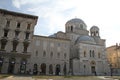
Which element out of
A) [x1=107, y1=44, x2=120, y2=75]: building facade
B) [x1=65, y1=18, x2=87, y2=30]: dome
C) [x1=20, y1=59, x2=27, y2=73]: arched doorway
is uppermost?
[x1=65, y1=18, x2=87, y2=30]: dome

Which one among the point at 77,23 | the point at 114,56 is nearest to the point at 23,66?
the point at 77,23

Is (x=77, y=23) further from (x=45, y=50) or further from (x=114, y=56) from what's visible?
(x=114, y=56)

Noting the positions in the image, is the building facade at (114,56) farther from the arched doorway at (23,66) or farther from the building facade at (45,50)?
the arched doorway at (23,66)

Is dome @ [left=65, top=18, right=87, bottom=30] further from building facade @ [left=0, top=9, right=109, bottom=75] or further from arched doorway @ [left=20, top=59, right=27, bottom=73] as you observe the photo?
arched doorway @ [left=20, top=59, right=27, bottom=73]

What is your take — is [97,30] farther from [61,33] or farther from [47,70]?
[47,70]

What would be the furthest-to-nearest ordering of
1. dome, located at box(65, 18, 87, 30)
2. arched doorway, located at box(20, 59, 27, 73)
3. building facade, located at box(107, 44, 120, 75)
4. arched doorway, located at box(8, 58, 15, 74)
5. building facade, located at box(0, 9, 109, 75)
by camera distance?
building facade, located at box(107, 44, 120, 75) < dome, located at box(65, 18, 87, 30) < arched doorway, located at box(20, 59, 27, 73) < building facade, located at box(0, 9, 109, 75) < arched doorway, located at box(8, 58, 15, 74)

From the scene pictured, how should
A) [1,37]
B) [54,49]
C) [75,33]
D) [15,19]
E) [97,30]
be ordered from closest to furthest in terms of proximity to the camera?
1. [1,37]
2. [15,19]
3. [54,49]
4. [75,33]
5. [97,30]

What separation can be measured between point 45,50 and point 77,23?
1732 cm

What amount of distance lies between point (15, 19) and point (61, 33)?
1812cm

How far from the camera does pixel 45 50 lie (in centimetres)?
4241

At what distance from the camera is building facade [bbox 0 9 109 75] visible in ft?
119

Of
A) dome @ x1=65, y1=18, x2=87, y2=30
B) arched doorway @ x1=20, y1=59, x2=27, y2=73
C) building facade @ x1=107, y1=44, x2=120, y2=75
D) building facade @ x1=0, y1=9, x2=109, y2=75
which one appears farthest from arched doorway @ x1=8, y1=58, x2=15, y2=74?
building facade @ x1=107, y1=44, x2=120, y2=75

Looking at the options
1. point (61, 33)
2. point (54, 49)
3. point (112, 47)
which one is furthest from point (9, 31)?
point (112, 47)

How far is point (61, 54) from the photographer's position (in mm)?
43750
